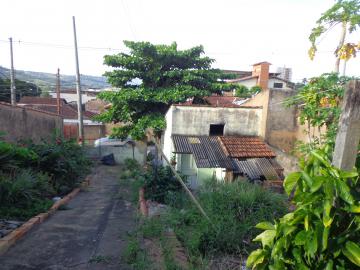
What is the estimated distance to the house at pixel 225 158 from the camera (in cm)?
1238

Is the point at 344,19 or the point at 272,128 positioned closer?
the point at 344,19

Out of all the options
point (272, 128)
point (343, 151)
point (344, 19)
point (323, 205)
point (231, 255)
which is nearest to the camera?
point (323, 205)

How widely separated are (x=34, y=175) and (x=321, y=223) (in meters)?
7.97

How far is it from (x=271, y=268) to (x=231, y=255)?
315 centimetres

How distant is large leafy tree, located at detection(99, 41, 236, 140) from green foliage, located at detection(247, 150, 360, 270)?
14.7 meters

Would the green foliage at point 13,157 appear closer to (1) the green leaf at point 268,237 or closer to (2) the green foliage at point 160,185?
(2) the green foliage at point 160,185

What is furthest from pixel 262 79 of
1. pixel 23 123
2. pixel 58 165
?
pixel 58 165

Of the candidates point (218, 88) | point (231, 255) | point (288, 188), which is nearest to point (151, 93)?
point (218, 88)

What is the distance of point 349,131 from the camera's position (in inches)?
81.3

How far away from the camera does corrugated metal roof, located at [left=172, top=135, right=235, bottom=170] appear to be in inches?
493

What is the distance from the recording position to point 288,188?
2154 millimetres

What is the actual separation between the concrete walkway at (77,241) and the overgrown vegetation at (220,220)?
Result: 28.1 inches

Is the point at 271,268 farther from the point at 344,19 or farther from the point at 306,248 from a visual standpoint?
the point at 344,19

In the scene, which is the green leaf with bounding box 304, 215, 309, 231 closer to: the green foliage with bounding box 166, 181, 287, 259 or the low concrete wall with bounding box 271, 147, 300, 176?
the green foliage with bounding box 166, 181, 287, 259
